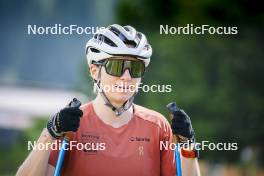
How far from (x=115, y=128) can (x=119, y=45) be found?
39 centimetres

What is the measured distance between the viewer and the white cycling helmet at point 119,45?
3.70 metres

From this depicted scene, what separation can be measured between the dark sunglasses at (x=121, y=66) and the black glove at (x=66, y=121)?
32cm

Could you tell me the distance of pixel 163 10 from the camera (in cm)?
967

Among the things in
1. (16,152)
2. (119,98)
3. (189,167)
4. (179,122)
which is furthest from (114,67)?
(16,152)

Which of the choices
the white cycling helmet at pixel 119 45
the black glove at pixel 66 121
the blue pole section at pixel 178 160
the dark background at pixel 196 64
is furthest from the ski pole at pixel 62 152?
the dark background at pixel 196 64

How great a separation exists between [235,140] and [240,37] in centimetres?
150

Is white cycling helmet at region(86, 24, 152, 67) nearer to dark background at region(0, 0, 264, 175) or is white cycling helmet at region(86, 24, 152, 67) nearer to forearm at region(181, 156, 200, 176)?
forearm at region(181, 156, 200, 176)

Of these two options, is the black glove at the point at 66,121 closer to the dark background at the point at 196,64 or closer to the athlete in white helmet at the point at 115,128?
the athlete in white helmet at the point at 115,128

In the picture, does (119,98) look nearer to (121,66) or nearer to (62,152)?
(121,66)

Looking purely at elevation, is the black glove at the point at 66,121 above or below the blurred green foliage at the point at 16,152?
below

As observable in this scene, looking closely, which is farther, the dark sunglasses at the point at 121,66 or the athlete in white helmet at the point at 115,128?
the dark sunglasses at the point at 121,66

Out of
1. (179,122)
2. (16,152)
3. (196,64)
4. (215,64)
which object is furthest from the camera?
(215,64)

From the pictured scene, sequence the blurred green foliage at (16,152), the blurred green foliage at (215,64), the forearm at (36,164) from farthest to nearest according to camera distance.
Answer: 1. the blurred green foliage at (215,64)
2. the blurred green foliage at (16,152)
3. the forearm at (36,164)

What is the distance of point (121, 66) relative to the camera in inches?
145
